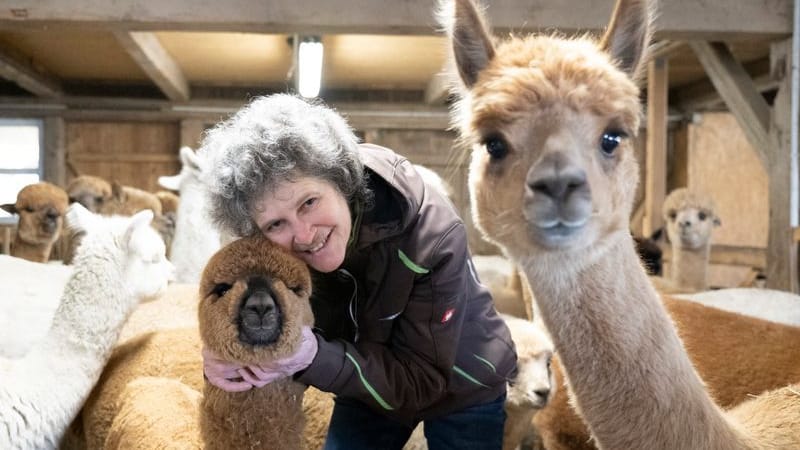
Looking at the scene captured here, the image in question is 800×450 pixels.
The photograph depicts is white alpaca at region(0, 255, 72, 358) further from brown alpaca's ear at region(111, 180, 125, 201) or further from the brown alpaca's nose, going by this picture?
the brown alpaca's nose

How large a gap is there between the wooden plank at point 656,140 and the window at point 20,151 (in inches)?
329

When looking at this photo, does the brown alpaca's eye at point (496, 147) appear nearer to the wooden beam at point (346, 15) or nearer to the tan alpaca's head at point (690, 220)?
the wooden beam at point (346, 15)

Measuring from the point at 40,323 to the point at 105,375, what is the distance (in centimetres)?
93

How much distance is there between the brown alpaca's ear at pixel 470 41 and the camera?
7.09 ft

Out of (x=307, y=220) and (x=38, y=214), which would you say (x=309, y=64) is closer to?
(x=38, y=214)

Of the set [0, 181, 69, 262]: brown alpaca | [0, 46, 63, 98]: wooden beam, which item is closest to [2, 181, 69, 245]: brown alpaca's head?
[0, 181, 69, 262]: brown alpaca

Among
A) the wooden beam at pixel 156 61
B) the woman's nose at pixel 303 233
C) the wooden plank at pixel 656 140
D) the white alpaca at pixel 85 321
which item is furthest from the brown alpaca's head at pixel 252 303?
the wooden plank at pixel 656 140

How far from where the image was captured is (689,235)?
7.09 metres

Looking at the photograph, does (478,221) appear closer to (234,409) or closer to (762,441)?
(234,409)

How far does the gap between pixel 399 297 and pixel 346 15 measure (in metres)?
3.23

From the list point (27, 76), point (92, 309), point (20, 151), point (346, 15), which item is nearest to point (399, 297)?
point (92, 309)

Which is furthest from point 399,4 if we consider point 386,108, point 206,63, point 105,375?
point 386,108

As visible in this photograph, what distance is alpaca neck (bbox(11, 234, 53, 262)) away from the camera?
6.87 metres

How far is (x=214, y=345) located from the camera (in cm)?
179
